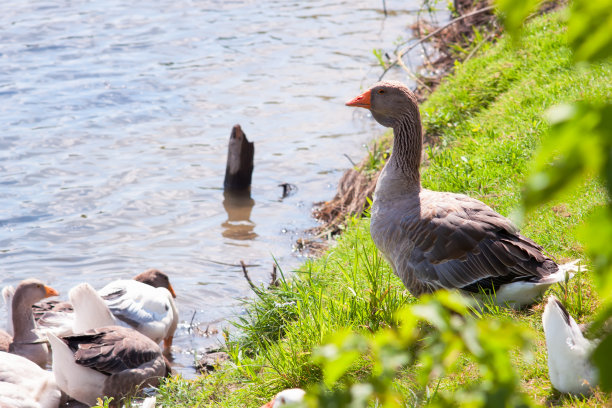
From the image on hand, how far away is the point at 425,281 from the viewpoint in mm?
4699

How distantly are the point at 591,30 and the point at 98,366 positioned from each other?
5449mm

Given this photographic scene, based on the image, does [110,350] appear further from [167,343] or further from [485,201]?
[485,201]

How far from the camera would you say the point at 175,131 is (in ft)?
40.7

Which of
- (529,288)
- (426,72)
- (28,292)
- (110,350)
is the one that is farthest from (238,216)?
(529,288)

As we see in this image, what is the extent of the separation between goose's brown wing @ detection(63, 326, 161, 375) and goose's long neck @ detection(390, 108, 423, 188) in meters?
2.90

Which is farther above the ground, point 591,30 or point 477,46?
point 591,30

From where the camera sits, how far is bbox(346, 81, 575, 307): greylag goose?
14.7 ft

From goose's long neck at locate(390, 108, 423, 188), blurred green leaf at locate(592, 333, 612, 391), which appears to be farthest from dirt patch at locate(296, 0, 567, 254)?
blurred green leaf at locate(592, 333, 612, 391)

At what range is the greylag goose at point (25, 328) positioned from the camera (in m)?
6.81

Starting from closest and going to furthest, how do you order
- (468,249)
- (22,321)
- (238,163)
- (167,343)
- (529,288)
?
(529,288) → (468,249) → (22,321) → (167,343) → (238,163)

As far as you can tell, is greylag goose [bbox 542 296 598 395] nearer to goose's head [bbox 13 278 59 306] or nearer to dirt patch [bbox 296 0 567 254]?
dirt patch [bbox 296 0 567 254]

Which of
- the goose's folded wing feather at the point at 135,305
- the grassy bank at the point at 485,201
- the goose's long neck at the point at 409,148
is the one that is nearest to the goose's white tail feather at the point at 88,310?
the goose's folded wing feather at the point at 135,305

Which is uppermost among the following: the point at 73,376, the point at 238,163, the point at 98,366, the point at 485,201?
the point at 485,201

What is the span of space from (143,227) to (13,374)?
428cm
